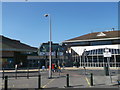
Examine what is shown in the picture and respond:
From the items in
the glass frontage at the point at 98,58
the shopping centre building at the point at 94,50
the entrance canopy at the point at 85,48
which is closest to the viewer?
the glass frontage at the point at 98,58

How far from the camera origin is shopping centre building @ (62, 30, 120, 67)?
41.5 m

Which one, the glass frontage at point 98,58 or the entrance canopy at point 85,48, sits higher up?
the entrance canopy at point 85,48

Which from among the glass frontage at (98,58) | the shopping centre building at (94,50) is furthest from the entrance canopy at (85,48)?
the glass frontage at (98,58)

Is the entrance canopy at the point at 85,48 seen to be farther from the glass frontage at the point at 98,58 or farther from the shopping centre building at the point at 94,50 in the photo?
the glass frontage at the point at 98,58

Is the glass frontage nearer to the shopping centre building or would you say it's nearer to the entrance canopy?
the shopping centre building

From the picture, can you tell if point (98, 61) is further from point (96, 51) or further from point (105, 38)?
point (105, 38)

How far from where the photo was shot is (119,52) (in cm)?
4078

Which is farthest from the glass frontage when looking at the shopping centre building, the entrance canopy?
the entrance canopy

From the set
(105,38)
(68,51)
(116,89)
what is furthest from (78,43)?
(116,89)

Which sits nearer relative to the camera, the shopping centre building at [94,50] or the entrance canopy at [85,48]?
the shopping centre building at [94,50]

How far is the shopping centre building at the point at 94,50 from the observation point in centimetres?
4150

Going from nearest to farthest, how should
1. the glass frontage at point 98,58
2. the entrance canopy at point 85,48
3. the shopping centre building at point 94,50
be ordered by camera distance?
the glass frontage at point 98,58, the shopping centre building at point 94,50, the entrance canopy at point 85,48

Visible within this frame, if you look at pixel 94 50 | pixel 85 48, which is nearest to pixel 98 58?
pixel 94 50

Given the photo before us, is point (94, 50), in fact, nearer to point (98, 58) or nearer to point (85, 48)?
point (98, 58)
